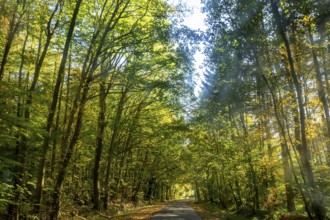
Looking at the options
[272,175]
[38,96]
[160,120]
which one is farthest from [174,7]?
[160,120]

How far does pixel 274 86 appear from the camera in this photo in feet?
42.8

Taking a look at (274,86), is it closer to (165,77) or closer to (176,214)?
(165,77)

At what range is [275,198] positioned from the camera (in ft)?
47.7

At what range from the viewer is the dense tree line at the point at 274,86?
9.75 metres

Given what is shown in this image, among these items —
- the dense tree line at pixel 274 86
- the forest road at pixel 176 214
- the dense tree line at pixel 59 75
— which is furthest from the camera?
the forest road at pixel 176 214

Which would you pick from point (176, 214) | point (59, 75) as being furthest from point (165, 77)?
point (176, 214)

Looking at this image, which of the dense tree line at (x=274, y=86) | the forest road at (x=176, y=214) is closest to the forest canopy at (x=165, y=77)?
the dense tree line at (x=274, y=86)

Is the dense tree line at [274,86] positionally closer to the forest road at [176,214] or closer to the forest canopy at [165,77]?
the forest canopy at [165,77]

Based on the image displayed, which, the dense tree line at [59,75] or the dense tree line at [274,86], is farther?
the dense tree line at [274,86]

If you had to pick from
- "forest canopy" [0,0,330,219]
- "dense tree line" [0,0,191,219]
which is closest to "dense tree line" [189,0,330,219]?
"forest canopy" [0,0,330,219]

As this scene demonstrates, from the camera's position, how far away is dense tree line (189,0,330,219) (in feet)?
32.0

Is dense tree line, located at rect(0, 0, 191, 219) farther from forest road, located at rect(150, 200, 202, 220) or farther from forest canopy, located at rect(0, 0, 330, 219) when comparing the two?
forest road, located at rect(150, 200, 202, 220)

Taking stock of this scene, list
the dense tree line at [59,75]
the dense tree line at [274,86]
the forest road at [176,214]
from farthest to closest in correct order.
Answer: the forest road at [176,214], the dense tree line at [274,86], the dense tree line at [59,75]

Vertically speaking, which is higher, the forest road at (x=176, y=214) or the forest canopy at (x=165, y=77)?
the forest canopy at (x=165, y=77)
